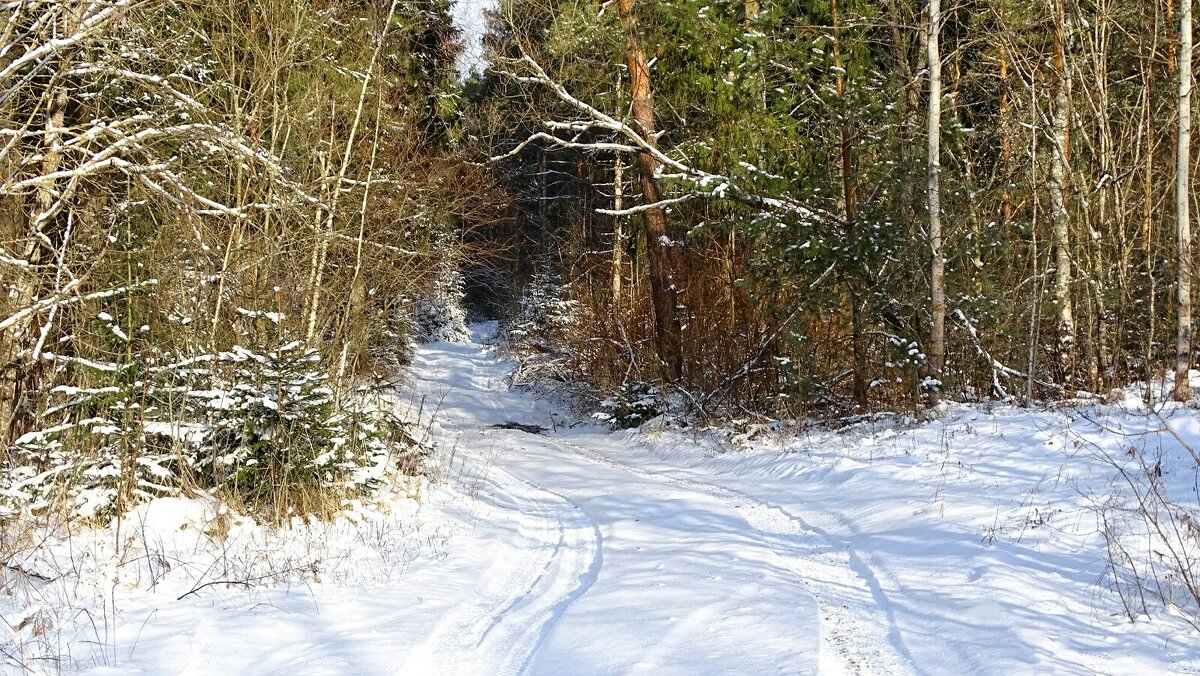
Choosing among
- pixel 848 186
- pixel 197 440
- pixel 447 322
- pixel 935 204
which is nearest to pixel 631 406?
pixel 848 186

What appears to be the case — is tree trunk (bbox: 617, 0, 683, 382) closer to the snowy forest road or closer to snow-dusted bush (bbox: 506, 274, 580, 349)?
the snowy forest road

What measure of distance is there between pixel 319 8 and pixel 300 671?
9.93 m

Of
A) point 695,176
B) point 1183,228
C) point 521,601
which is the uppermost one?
point 695,176

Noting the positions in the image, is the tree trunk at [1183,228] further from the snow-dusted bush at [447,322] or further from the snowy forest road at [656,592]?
the snow-dusted bush at [447,322]

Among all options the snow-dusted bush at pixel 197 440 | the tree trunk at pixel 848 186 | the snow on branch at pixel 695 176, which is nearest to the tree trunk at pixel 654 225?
the snow on branch at pixel 695 176

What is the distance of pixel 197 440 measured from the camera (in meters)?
7.25

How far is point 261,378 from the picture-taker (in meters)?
7.70

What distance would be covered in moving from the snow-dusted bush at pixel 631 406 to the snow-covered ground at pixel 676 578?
6824 mm

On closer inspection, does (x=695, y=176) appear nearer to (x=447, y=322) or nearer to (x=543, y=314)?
(x=543, y=314)

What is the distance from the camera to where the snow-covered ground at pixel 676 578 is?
14.4ft

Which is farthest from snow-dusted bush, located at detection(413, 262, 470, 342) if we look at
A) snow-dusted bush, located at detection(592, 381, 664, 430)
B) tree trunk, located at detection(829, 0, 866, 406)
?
tree trunk, located at detection(829, 0, 866, 406)

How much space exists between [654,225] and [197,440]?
1089 cm

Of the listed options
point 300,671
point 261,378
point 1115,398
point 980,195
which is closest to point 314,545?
point 261,378

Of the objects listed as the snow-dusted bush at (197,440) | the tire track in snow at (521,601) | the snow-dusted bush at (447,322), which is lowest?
the tire track in snow at (521,601)
